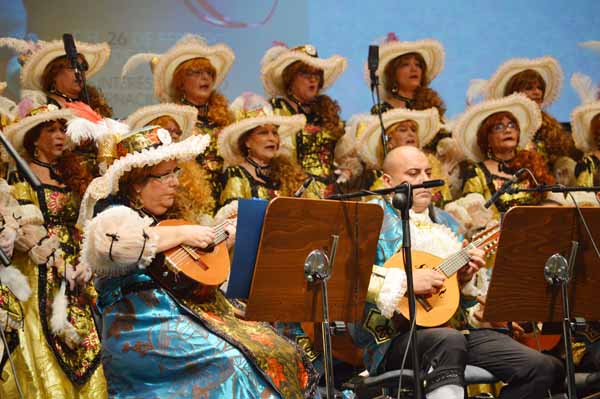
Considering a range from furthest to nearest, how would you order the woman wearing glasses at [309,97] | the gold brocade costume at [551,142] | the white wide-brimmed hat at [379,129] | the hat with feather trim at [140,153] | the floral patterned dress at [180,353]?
the gold brocade costume at [551,142] → the woman wearing glasses at [309,97] → the white wide-brimmed hat at [379,129] → the hat with feather trim at [140,153] → the floral patterned dress at [180,353]

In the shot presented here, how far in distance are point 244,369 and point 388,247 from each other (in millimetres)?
1367

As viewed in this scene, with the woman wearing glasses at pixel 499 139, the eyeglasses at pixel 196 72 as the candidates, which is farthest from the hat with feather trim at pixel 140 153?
the woman wearing glasses at pixel 499 139

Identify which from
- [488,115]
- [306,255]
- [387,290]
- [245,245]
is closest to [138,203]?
[245,245]

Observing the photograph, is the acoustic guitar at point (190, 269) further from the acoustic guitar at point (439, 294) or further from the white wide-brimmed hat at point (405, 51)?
the white wide-brimmed hat at point (405, 51)

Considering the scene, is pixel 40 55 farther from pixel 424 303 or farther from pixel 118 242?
pixel 424 303

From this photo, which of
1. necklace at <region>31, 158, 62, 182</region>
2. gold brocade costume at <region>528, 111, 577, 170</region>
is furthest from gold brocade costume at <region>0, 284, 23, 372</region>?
gold brocade costume at <region>528, 111, 577, 170</region>

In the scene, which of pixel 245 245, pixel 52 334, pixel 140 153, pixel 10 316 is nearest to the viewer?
pixel 245 245

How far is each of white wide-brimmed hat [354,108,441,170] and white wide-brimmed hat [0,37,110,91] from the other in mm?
1976

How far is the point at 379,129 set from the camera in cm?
678

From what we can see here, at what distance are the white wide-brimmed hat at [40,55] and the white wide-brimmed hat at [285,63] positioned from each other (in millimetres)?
1282

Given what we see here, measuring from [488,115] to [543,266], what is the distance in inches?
118

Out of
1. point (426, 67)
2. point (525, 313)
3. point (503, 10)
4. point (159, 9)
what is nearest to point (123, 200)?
point (525, 313)

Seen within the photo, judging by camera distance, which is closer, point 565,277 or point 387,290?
point 565,277

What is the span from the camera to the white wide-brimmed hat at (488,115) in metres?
7.06
